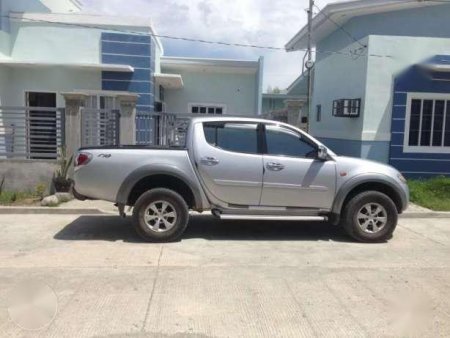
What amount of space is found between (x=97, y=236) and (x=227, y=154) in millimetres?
2379

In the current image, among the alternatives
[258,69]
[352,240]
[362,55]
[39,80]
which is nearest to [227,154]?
[352,240]

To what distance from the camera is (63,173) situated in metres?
10.5

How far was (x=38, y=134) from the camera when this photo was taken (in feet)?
37.7

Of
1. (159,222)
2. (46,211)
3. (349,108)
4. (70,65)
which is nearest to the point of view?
(159,222)

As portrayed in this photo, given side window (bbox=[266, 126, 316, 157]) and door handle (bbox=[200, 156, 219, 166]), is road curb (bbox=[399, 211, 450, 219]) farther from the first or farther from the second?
door handle (bbox=[200, 156, 219, 166])

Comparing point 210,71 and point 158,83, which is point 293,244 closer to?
point 158,83

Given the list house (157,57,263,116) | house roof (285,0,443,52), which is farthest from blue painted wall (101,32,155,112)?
house roof (285,0,443,52)

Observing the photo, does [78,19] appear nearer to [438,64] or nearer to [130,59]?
[130,59]

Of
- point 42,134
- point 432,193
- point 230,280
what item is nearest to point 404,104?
point 432,193

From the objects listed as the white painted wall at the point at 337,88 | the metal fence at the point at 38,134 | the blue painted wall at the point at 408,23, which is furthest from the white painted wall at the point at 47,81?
the blue painted wall at the point at 408,23

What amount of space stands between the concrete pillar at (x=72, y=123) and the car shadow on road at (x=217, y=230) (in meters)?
2.19

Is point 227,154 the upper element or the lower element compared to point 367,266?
upper

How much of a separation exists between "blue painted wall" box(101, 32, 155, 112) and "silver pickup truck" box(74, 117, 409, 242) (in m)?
9.05

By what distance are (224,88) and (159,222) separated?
13.0 meters
